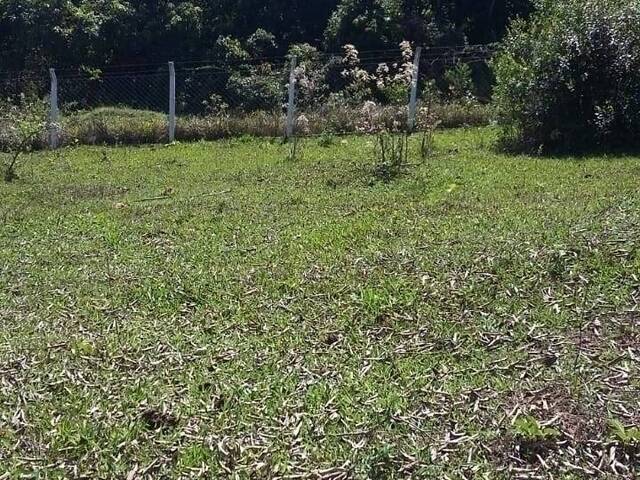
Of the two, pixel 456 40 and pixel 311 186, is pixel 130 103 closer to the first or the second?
pixel 456 40

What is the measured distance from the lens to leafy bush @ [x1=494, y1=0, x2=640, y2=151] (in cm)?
817

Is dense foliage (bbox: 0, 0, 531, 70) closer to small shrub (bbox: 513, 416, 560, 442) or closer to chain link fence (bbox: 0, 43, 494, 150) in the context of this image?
chain link fence (bbox: 0, 43, 494, 150)

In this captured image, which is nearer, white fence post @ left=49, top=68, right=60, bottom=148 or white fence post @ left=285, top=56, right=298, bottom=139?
white fence post @ left=49, top=68, right=60, bottom=148

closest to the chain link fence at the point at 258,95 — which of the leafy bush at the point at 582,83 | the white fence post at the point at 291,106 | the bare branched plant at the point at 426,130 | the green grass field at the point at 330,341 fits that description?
the white fence post at the point at 291,106

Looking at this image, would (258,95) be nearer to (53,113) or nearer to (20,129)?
(53,113)

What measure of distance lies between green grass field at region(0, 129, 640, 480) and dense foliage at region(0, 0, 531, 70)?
A: 37.0 feet

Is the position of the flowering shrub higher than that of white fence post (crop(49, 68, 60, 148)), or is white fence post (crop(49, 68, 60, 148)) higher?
the flowering shrub

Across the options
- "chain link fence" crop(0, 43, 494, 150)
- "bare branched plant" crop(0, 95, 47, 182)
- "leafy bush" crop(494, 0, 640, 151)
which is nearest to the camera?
"leafy bush" crop(494, 0, 640, 151)

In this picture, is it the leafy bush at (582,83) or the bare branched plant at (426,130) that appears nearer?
the leafy bush at (582,83)

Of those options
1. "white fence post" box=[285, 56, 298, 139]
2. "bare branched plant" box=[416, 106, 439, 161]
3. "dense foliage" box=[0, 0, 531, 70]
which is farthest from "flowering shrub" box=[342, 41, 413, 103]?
"dense foliage" box=[0, 0, 531, 70]

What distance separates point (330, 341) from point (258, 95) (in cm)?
1211

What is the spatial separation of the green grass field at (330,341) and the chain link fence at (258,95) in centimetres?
355

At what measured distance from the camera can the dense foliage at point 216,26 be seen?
15992mm

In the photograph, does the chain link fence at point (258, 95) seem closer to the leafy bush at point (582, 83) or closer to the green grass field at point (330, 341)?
the leafy bush at point (582, 83)
